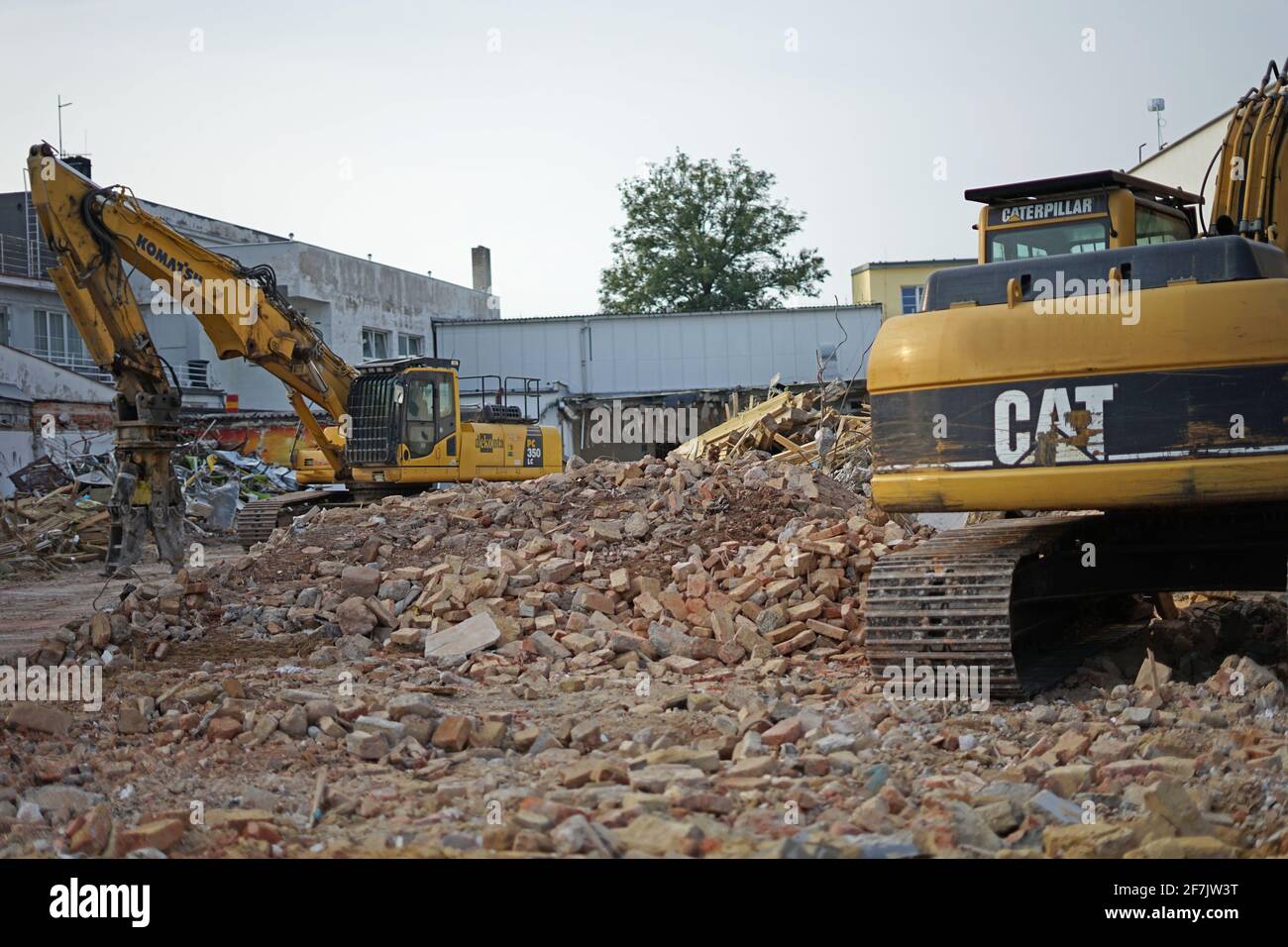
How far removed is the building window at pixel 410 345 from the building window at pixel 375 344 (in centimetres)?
66

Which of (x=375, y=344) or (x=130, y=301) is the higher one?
(x=375, y=344)

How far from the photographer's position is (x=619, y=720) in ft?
21.4

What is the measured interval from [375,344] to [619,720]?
109 feet

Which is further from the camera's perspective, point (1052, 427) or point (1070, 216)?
point (1070, 216)

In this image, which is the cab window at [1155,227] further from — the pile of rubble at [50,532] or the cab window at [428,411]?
the pile of rubble at [50,532]

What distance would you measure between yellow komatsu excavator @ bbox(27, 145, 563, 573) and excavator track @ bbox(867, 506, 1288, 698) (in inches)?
347

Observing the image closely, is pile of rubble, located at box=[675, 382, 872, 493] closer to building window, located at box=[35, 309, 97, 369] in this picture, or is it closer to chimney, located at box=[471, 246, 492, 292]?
building window, located at box=[35, 309, 97, 369]

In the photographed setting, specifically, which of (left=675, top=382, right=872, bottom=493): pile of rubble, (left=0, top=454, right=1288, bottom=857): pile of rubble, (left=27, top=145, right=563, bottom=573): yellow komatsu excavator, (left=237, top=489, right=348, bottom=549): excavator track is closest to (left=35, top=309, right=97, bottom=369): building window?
(left=237, top=489, right=348, bottom=549): excavator track

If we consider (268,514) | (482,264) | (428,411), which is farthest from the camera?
(482,264)

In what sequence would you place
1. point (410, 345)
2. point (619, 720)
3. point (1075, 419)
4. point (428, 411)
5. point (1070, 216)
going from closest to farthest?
1. point (1075, 419)
2. point (619, 720)
3. point (1070, 216)
4. point (428, 411)
5. point (410, 345)

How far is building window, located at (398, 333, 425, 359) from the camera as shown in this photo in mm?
39781

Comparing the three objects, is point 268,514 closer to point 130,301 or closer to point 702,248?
point 130,301

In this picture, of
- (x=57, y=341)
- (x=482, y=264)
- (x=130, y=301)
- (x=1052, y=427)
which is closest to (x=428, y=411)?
(x=130, y=301)

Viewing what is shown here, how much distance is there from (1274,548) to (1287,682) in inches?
29.6
